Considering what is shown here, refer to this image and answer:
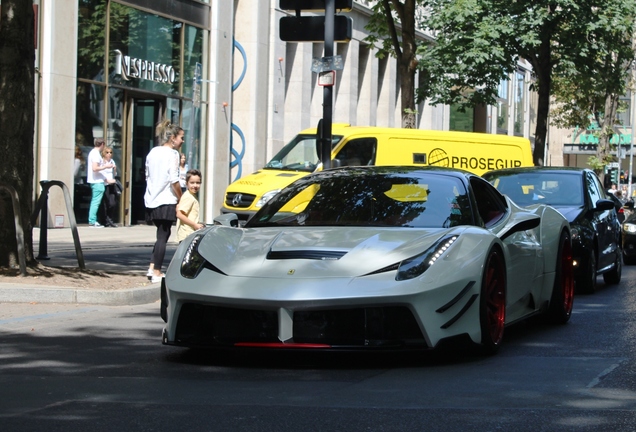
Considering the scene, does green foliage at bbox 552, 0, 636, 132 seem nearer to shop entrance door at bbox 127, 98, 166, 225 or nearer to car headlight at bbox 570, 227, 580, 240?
shop entrance door at bbox 127, 98, 166, 225

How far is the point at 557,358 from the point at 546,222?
7.04ft

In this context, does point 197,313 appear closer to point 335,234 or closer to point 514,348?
point 335,234

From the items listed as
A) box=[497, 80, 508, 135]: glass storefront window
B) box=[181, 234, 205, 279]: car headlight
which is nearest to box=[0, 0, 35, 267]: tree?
box=[181, 234, 205, 279]: car headlight

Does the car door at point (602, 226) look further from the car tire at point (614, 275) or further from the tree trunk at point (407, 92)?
the tree trunk at point (407, 92)

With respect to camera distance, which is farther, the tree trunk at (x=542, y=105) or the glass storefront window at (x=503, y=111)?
the glass storefront window at (x=503, y=111)

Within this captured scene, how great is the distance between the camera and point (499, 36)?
30.2 metres

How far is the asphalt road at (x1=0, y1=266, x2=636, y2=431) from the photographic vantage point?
514 cm

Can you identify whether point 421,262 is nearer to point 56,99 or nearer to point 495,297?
point 495,297

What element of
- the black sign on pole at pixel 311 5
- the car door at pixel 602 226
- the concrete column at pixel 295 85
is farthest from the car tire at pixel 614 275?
the concrete column at pixel 295 85

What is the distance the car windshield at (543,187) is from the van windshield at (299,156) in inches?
265

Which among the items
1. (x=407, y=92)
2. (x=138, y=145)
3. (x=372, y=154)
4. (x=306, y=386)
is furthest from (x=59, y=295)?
(x=138, y=145)

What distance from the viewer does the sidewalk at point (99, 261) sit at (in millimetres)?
10008

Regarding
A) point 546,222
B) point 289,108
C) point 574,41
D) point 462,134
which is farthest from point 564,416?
point 289,108

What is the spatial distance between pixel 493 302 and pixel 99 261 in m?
7.84
